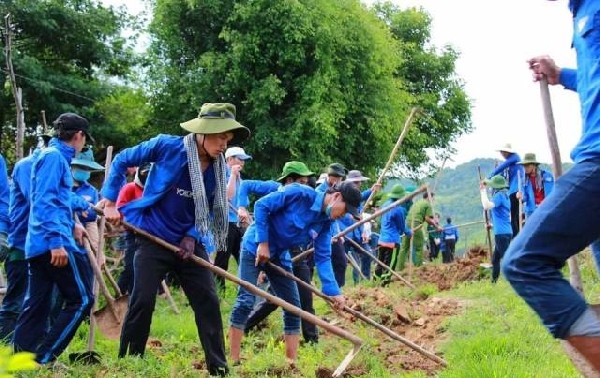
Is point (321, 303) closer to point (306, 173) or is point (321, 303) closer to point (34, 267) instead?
point (306, 173)

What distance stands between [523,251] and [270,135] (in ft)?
56.0

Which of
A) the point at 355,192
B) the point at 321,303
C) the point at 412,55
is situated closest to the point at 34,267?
the point at 355,192

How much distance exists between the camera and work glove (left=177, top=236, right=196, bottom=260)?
4.84 m

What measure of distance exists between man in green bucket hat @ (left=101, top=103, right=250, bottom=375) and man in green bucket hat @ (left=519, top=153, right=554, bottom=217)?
6.69 meters

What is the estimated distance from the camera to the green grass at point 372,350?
4.77 meters

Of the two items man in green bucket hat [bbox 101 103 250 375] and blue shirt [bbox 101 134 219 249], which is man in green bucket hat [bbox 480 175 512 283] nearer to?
man in green bucket hat [bbox 101 103 250 375]

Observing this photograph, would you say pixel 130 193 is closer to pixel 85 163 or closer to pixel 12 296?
pixel 85 163

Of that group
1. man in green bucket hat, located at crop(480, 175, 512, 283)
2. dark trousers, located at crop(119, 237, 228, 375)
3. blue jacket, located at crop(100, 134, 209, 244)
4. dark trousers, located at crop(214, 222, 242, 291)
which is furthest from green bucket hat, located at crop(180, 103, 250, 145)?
man in green bucket hat, located at crop(480, 175, 512, 283)

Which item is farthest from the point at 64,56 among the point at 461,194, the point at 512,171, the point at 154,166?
the point at 461,194

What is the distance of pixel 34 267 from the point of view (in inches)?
193

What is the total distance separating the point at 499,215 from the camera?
10438 millimetres

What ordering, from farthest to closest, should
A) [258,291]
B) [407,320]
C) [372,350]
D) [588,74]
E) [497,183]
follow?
1. [497,183]
2. [407,320]
3. [372,350]
4. [258,291]
5. [588,74]

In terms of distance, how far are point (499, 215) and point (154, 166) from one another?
274 inches

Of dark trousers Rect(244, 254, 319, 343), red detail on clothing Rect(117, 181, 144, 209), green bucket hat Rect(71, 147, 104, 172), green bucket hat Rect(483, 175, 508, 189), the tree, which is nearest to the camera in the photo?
dark trousers Rect(244, 254, 319, 343)
